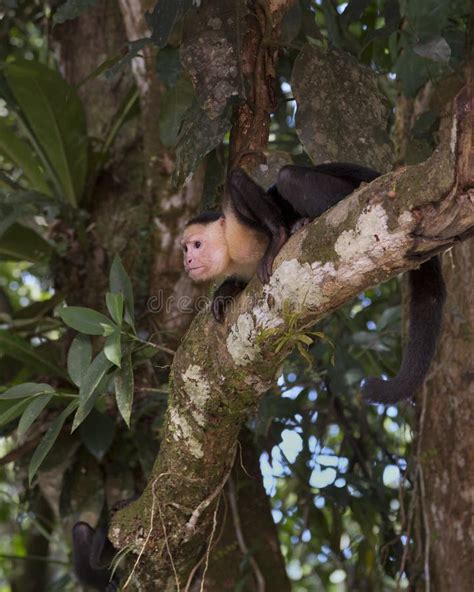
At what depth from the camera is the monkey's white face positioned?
265 cm

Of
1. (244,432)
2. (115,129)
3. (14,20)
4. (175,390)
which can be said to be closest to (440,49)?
(175,390)

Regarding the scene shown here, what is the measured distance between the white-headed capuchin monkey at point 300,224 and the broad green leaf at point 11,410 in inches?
25.8

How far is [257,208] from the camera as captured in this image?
2404 millimetres

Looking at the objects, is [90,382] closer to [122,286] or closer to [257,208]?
[122,286]

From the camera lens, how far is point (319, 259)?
1.91 meters

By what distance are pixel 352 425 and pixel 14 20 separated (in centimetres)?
276

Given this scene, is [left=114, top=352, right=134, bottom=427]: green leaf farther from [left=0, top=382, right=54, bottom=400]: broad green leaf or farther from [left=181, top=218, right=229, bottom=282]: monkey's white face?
[left=181, top=218, right=229, bottom=282]: monkey's white face

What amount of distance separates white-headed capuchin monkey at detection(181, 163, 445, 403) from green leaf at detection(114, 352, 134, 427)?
1.12 feet

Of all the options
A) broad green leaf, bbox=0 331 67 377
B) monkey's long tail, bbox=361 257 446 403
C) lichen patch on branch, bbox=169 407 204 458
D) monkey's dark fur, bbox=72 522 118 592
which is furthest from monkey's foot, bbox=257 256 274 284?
broad green leaf, bbox=0 331 67 377

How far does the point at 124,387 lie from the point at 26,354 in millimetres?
1094

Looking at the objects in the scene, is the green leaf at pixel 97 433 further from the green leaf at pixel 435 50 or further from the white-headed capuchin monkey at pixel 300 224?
the green leaf at pixel 435 50

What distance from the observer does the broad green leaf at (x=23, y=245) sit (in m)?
3.96

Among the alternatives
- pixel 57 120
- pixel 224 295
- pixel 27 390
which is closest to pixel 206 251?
pixel 224 295

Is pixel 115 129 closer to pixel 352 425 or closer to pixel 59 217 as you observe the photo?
pixel 59 217
